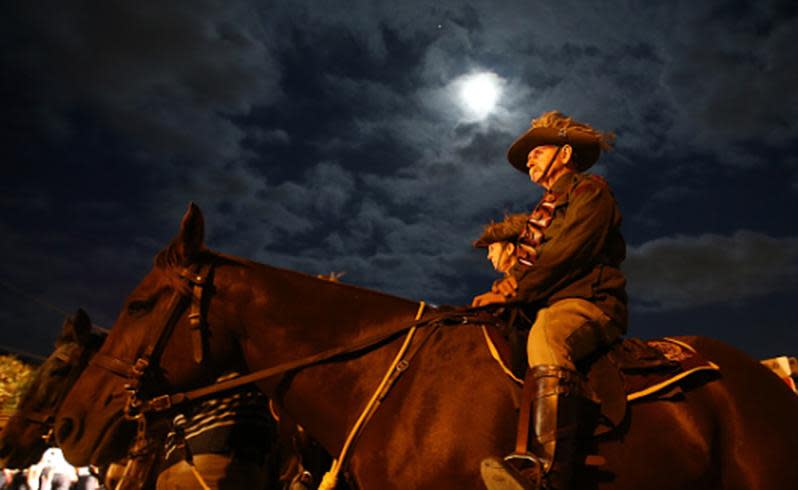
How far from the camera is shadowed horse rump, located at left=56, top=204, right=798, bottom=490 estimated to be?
9.91 feet

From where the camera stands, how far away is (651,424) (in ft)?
10.2

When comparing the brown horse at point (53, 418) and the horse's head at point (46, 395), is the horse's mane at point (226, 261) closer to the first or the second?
the brown horse at point (53, 418)

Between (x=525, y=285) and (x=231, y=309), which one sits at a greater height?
(x=525, y=285)

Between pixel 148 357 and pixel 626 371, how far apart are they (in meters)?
2.99

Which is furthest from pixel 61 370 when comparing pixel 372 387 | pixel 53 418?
pixel 372 387

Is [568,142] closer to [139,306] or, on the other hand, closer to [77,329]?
[139,306]

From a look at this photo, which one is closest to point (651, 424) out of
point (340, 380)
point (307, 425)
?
point (340, 380)

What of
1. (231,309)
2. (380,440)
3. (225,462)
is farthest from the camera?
(225,462)

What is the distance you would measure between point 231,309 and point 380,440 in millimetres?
1336

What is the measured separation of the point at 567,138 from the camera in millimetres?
4184

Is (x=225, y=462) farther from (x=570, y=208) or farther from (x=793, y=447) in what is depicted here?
(x=793, y=447)

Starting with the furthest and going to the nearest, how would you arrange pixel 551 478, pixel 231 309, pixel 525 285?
pixel 231 309, pixel 525 285, pixel 551 478

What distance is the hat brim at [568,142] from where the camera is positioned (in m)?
4.20

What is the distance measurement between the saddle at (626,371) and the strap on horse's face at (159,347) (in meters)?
1.87
